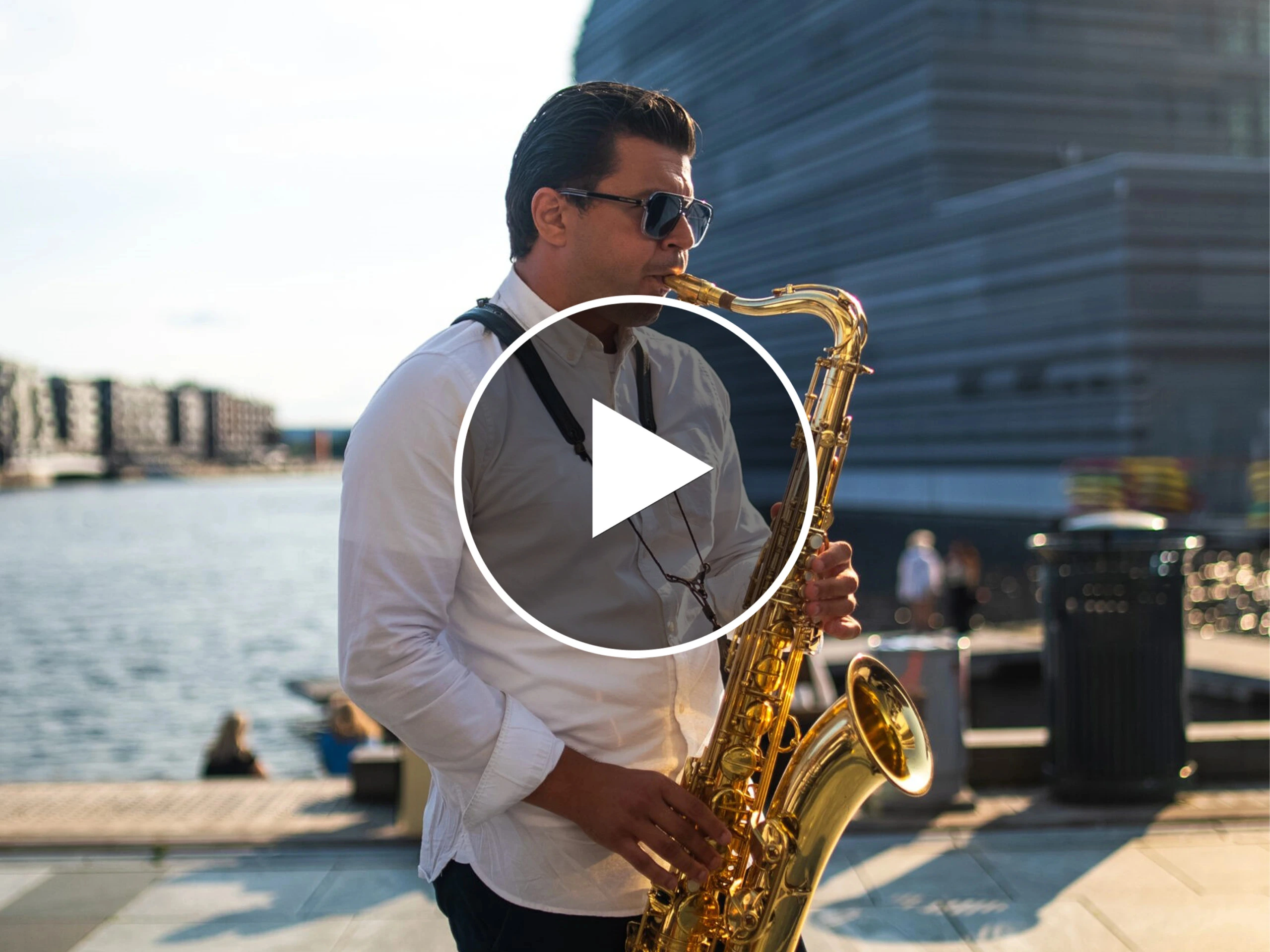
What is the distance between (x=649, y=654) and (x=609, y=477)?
302 millimetres

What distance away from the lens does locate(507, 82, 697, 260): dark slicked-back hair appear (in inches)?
72.7

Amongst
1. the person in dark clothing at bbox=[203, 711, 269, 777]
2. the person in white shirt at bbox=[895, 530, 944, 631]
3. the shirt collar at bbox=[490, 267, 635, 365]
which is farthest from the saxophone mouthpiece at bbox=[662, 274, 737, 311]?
the person in white shirt at bbox=[895, 530, 944, 631]

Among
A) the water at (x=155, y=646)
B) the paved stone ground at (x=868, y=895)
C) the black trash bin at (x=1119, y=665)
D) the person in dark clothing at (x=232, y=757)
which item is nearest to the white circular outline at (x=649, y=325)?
the paved stone ground at (x=868, y=895)

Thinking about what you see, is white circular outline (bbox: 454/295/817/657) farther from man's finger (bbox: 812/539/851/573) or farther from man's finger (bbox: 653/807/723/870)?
man's finger (bbox: 653/807/723/870)

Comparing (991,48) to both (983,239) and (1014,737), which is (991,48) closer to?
(983,239)

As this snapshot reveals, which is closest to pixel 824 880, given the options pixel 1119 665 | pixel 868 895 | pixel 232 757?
pixel 868 895

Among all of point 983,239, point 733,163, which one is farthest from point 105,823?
point 983,239

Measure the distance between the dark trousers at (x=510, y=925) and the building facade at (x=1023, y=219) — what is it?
42.0 m

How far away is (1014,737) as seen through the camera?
6.86 m

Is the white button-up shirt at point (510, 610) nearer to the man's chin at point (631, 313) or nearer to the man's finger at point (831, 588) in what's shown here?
the man's chin at point (631, 313)

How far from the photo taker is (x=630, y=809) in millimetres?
1751

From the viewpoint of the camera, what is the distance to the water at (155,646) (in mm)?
21438

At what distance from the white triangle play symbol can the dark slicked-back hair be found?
14.7 inches

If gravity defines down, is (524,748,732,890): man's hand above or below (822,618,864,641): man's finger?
below
